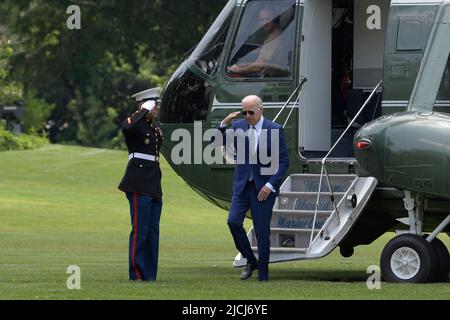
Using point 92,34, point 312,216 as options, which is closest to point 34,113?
point 92,34

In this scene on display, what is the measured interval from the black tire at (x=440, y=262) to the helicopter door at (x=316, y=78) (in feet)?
8.16

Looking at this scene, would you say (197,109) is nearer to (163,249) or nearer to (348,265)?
(348,265)

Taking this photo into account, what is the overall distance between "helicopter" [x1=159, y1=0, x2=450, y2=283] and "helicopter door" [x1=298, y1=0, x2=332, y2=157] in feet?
0.04

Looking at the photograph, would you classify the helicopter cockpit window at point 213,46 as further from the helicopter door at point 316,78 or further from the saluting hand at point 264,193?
the saluting hand at point 264,193

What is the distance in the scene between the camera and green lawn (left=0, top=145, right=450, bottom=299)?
13.1 meters

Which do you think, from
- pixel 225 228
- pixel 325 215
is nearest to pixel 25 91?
pixel 225 228

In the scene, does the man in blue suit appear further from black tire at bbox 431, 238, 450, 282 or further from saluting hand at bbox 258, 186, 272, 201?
black tire at bbox 431, 238, 450, 282

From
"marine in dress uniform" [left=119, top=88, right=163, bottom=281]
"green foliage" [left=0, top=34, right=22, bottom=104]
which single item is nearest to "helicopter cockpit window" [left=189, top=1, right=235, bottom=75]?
"marine in dress uniform" [left=119, top=88, right=163, bottom=281]

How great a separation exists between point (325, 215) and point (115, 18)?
26322 mm

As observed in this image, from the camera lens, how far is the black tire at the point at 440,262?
14.4 metres

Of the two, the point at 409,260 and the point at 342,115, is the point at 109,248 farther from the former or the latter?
the point at 409,260

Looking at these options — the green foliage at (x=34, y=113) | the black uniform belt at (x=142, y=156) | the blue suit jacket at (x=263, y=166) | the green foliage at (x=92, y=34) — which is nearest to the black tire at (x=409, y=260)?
the blue suit jacket at (x=263, y=166)

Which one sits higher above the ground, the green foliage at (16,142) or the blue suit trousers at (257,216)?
the blue suit trousers at (257,216)
